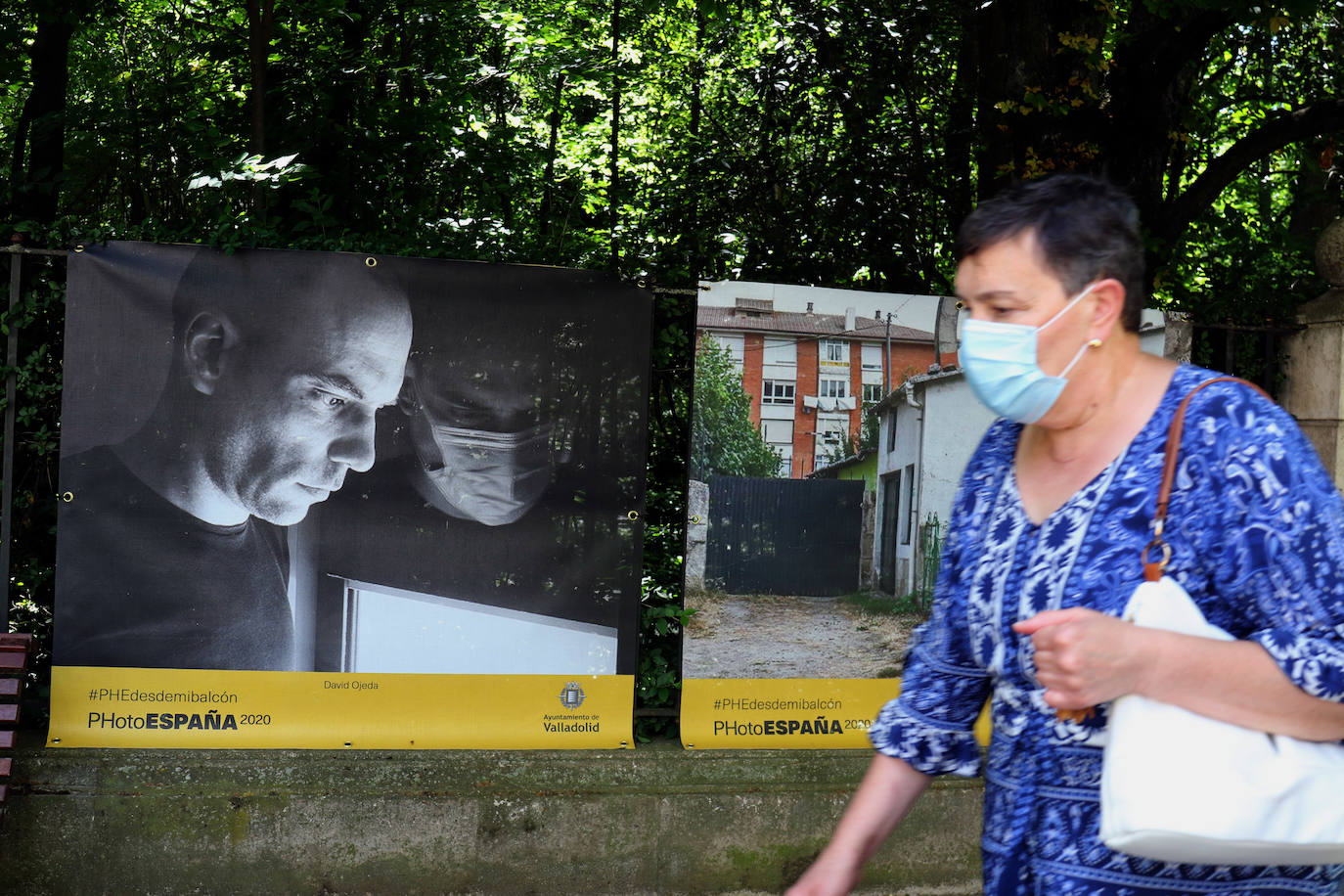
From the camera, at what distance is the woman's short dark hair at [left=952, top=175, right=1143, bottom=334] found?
1.85 meters

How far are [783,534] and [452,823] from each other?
6.06ft

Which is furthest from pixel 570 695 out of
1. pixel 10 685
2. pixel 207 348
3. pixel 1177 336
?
pixel 1177 336

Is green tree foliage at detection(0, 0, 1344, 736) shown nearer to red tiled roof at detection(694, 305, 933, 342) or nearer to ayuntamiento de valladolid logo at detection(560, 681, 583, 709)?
red tiled roof at detection(694, 305, 933, 342)

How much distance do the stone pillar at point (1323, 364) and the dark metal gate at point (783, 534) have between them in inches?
92.3

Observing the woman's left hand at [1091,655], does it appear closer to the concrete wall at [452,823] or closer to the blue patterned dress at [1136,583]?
the blue patterned dress at [1136,583]

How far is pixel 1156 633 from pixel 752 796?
4124 mm

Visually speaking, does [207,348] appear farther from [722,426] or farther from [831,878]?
[831,878]

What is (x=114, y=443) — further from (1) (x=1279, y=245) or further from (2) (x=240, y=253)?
(1) (x=1279, y=245)

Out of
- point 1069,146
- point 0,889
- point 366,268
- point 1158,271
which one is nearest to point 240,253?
point 366,268

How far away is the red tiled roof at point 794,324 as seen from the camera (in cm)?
554

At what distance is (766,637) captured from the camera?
221 inches

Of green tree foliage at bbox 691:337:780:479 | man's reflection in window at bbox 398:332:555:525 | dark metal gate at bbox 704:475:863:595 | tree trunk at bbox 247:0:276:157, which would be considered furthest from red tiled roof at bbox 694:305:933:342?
tree trunk at bbox 247:0:276:157

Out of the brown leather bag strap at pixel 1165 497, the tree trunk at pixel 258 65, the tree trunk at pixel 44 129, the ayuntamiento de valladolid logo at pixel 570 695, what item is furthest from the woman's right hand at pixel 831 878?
the tree trunk at pixel 258 65

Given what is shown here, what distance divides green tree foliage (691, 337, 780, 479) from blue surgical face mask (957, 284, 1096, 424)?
11.8 feet
